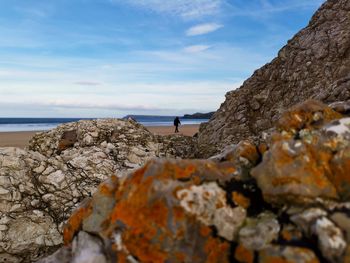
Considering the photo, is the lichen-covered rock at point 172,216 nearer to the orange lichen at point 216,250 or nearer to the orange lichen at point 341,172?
the orange lichen at point 216,250

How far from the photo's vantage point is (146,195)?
3910 mm

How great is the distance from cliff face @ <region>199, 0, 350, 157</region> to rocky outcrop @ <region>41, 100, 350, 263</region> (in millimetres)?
7618

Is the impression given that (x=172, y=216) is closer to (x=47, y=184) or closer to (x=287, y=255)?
(x=287, y=255)

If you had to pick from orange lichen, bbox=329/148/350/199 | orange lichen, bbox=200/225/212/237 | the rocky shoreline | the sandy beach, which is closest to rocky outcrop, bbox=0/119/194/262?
the rocky shoreline

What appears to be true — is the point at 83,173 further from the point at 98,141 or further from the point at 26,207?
the point at 98,141

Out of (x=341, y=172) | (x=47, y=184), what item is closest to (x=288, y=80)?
(x=47, y=184)

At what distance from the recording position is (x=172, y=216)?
3732 mm

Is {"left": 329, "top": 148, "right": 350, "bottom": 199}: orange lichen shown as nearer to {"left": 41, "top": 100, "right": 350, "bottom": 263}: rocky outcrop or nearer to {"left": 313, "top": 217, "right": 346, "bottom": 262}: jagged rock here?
{"left": 41, "top": 100, "right": 350, "bottom": 263}: rocky outcrop

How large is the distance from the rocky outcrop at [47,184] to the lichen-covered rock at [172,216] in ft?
4.80

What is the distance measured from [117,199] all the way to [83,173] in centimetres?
487

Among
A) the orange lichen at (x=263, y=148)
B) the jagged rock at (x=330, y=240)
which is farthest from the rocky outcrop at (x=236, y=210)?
the orange lichen at (x=263, y=148)

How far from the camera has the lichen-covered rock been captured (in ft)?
12.1

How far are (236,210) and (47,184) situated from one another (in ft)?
17.8

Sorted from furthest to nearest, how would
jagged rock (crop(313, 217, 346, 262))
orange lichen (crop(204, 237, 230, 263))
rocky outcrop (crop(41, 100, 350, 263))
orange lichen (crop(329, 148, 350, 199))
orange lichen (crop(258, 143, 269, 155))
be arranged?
orange lichen (crop(258, 143, 269, 155))
orange lichen (crop(329, 148, 350, 199))
orange lichen (crop(204, 237, 230, 263))
rocky outcrop (crop(41, 100, 350, 263))
jagged rock (crop(313, 217, 346, 262))
